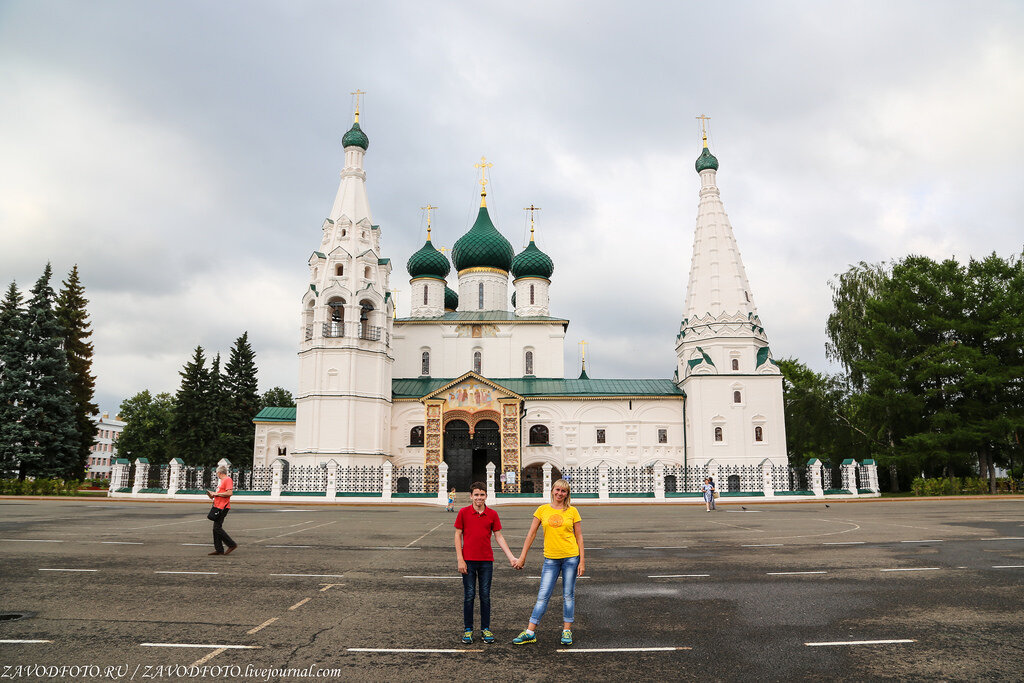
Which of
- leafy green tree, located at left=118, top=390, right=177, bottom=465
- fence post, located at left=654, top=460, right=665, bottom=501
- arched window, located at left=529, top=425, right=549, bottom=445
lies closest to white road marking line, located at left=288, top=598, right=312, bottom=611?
fence post, located at left=654, top=460, right=665, bottom=501

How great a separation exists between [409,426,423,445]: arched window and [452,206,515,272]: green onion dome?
41.5 ft

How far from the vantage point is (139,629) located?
612 cm

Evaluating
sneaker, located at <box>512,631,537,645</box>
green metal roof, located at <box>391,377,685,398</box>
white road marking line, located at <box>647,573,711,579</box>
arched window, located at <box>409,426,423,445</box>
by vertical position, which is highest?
green metal roof, located at <box>391,377,685,398</box>

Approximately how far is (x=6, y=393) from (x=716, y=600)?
36.6 m

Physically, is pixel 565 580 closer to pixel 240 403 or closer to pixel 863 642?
pixel 863 642

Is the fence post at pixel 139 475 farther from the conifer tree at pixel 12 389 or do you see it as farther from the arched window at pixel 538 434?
the arched window at pixel 538 434

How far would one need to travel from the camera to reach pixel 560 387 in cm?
3956

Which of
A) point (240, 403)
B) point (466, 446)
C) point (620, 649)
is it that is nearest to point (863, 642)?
point (620, 649)

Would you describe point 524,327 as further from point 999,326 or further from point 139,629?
point 139,629

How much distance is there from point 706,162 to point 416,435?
2387cm

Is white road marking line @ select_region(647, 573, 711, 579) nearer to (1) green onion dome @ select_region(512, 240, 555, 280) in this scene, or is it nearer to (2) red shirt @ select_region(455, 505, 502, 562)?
(2) red shirt @ select_region(455, 505, 502, 562)

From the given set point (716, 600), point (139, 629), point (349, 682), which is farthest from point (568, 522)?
point (139, 629)

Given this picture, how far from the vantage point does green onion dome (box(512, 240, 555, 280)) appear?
144 feet

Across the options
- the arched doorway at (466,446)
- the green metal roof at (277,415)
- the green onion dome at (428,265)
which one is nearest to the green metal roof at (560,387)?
the arched doorway at (466,446)
